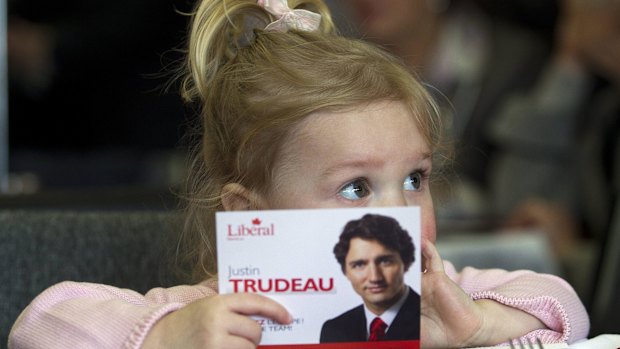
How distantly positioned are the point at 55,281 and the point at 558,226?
1.86 metres

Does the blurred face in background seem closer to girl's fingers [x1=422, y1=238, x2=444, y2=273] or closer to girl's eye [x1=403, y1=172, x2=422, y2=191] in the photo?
girl's eye [x1=403, y1=172, x2=422, y2=191]

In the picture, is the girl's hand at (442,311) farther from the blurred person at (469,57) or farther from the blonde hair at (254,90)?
the blurred person at (469,57)

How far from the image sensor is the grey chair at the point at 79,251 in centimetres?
148

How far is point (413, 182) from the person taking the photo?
1259mm

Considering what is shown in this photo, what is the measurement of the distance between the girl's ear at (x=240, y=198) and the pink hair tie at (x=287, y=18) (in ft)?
0.77

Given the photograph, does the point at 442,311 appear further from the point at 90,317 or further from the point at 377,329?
the point at 90,317

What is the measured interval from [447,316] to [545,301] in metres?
0.19

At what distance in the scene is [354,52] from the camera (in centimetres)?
136

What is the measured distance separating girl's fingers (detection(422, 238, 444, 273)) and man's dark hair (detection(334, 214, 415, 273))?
18 centimetres

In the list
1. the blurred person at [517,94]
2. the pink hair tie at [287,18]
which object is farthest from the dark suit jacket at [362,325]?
the blurred person at [517,94]

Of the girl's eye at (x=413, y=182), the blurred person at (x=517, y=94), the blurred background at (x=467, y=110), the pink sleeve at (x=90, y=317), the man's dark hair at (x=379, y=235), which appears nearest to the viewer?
the man's dark hair at (x=379, y=235)

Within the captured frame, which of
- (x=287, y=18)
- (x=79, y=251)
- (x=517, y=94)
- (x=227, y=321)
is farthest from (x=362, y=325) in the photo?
(x=517, y=94)

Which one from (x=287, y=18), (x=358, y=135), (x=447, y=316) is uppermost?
(x=287, y=18)

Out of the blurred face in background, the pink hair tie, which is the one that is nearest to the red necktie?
the pink hair tie
